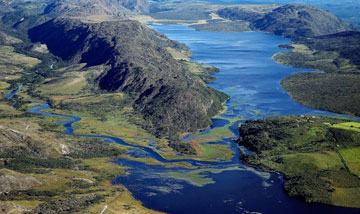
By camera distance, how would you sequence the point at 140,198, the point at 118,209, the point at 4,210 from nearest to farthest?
the point at 4,210 < the point at 118,209 < the point at 140,198

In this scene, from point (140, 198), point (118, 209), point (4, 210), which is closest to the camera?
point (4, 210)

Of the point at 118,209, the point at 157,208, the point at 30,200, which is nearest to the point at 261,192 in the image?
the point at 157,208

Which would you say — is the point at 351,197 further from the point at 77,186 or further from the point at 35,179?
the point at 35,179

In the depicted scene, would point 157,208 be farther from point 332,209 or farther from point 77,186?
point 332,209

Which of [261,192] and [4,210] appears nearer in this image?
[4,210]

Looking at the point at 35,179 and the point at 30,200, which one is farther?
the point at 35,179

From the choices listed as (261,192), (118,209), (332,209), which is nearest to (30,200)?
(118,209)

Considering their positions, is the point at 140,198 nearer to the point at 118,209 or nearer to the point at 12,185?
the point at 118,209
